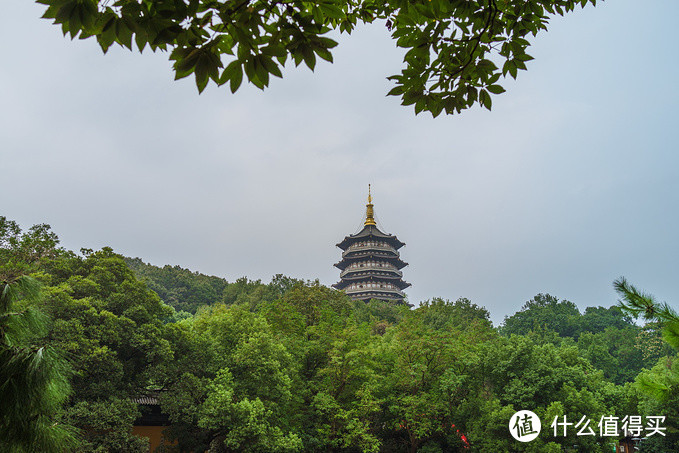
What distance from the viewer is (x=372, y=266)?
37.0 meters

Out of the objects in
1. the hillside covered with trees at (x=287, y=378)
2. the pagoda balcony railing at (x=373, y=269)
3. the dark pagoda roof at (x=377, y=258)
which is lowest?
the hillside covered with trees at (x=287, y=378)

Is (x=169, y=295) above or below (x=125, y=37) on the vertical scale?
above

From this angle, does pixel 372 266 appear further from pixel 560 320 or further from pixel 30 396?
pixel 30 396

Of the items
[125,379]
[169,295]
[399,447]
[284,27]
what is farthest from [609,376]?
[284,27]

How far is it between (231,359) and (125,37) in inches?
428

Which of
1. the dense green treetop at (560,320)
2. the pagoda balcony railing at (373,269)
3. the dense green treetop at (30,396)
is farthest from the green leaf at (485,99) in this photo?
the pagoda balcony railing at (373,269)

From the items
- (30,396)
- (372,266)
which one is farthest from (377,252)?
(30,396)

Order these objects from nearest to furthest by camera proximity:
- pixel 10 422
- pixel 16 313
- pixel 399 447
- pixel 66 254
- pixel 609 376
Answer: pixel 10 422 → pixel 16 313 → pixel 66 254 → pixel 399 447 → pixel 609 376

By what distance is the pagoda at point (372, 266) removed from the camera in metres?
36.4

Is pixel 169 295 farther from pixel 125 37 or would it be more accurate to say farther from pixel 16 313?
pixel 125 37

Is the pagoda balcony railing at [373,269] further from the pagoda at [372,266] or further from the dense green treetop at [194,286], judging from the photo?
the dense green treetop at [194,286]

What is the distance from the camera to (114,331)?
32.5ft

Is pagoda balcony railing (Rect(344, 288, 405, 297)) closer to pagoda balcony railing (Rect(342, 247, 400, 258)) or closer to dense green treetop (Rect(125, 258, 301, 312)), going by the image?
pagoda balcony railing (Rect(342, 247, 400, 258))

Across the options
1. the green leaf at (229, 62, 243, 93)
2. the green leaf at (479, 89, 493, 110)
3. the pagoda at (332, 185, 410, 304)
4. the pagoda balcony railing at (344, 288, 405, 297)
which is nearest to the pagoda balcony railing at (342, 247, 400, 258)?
the pagoda at (332, 185, 410, 304)
